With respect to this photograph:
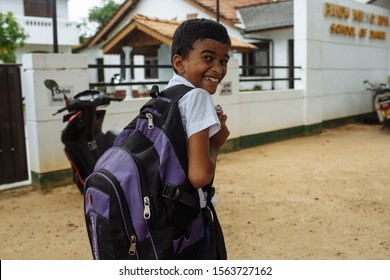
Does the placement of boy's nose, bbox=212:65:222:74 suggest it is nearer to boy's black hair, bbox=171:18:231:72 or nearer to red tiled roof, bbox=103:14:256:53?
boy's black hair, bbox=171:18:231:72

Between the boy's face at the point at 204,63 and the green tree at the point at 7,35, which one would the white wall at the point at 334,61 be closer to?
the boy's face at the point at 204,63

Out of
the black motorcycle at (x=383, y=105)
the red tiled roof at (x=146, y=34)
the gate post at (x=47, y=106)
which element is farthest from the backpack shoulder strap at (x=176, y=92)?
the red tiled roof at (x=146, y=34)

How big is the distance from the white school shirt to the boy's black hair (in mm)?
167

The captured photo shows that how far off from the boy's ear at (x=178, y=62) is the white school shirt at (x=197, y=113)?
0.14 meters

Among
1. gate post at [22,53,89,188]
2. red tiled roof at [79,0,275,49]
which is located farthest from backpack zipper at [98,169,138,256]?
red tiled roof at [79,0,275,49]

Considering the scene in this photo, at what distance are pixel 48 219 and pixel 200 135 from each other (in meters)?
2.77

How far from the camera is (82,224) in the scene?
349 cm

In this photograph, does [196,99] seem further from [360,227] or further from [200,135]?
[360,227]

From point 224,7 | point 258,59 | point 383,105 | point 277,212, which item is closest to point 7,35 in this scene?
point 224,7

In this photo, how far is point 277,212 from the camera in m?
3.71

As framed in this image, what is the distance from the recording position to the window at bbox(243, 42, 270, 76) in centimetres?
1277

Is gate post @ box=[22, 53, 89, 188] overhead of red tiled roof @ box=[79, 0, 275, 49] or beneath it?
beneath

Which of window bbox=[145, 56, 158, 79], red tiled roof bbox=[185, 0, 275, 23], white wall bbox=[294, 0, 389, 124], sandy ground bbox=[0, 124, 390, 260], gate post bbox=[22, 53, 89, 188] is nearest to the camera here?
sandy ground bbox=[0, 124, 390, 260]

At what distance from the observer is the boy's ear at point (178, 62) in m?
1.40
